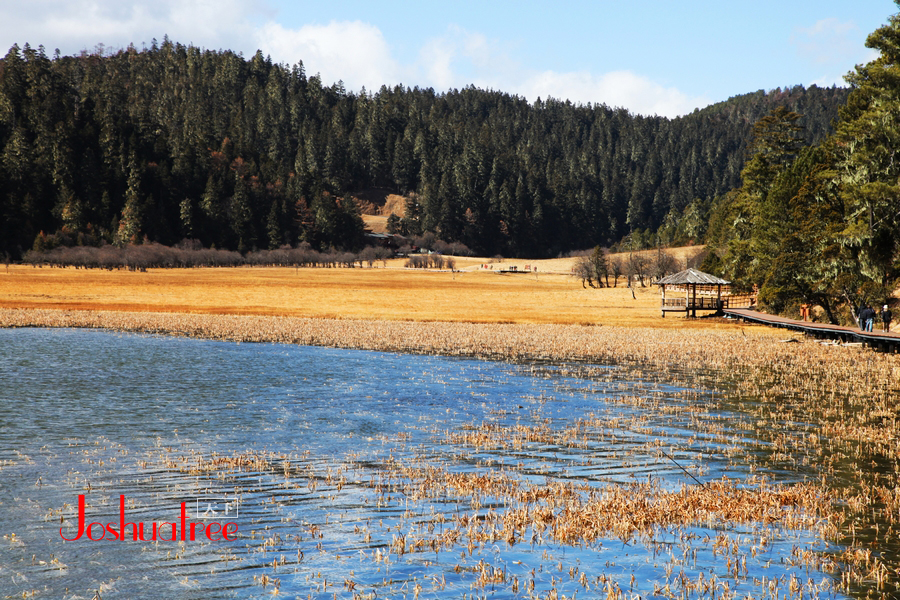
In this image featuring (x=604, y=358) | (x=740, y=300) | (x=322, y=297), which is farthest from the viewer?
(x=322, y=297)

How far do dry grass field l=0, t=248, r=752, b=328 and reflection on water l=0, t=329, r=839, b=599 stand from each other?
105ft

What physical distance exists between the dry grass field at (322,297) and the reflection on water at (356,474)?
31.9 metres

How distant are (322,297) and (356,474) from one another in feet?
219

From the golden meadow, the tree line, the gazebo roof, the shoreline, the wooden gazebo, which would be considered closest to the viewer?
the golden meadow

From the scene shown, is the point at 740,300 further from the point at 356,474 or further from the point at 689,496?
the point at 356,474

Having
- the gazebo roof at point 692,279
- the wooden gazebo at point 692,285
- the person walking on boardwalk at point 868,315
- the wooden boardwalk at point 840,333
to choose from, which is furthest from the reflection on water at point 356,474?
the wooden gazebo at point 692,285

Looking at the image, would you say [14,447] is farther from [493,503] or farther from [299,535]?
[493,503]

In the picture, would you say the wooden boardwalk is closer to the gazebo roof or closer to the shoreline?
the shoreline

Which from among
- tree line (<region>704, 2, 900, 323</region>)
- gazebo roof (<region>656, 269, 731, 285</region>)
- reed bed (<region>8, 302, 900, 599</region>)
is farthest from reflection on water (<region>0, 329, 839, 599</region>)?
gazebo roof (<region>656, 269, 731, 285</region>)

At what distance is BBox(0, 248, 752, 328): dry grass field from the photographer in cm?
6141

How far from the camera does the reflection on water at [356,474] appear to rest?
953 cm

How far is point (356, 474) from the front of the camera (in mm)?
14695

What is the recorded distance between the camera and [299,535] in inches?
433

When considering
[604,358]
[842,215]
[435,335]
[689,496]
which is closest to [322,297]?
[435,335]
